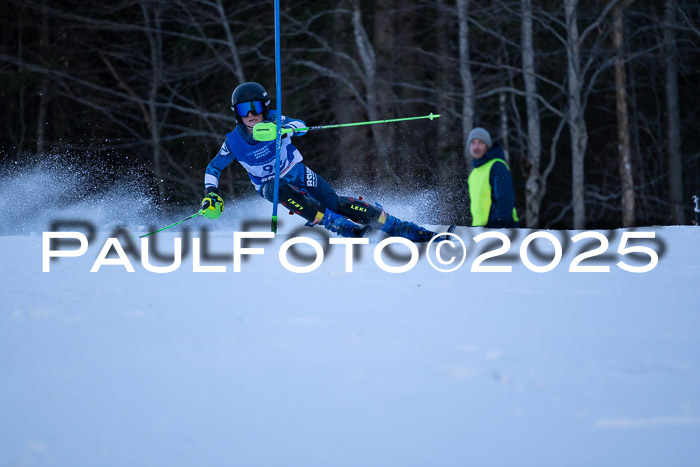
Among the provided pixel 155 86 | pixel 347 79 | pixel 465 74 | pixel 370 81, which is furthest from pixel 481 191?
pixel 155 86

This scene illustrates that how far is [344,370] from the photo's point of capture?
10.1 feet

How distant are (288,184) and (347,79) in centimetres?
922

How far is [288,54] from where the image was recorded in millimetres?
16797

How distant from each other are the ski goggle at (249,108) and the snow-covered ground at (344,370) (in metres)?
2.06

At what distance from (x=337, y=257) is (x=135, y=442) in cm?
305

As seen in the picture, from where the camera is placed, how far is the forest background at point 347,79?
49.7ft

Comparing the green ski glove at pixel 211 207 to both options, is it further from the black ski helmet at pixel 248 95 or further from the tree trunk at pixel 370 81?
the tree trunk at pixel 370 81

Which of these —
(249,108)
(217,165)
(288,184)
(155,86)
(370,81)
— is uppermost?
(155,86)

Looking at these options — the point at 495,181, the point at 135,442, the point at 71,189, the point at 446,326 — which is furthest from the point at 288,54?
the point at 135,442

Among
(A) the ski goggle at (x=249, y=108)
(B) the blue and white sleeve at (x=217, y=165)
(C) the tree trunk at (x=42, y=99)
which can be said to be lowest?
(B) the blue and white sleeve at (x=217, y=165)

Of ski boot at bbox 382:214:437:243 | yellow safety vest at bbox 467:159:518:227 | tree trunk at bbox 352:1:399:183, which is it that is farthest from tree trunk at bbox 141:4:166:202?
yellow safety vest at bbox 467:159:518:227

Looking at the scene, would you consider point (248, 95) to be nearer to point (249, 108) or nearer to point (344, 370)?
point (249, 108)

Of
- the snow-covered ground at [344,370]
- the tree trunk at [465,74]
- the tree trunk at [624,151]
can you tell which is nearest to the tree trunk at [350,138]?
the tree trunk at [465,74]

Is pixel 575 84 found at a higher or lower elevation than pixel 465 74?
lower
